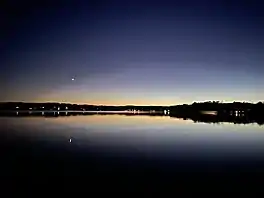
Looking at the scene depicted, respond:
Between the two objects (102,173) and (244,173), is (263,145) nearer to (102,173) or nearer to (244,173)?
(244,173)

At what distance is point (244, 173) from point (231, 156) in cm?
514

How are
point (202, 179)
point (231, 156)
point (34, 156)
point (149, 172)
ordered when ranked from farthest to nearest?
point (231, 156)
point (34, 156)
point (149, 172)
point (202, 179)

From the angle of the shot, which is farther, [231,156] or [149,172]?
[231,156]

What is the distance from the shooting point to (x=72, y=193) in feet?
33.3

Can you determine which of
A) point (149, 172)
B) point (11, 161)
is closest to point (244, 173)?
point (149, 172)

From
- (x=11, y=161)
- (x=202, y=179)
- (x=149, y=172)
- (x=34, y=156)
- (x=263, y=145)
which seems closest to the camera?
(x=202, y=179)

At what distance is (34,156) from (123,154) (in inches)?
160

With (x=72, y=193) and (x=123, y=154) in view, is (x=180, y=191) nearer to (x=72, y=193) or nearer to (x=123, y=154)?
(x=72, y=193)

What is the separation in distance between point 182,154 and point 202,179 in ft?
22.9

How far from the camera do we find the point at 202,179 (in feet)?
41.8

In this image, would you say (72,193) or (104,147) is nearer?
(72,193)

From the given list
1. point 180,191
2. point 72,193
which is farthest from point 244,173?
point 72,193

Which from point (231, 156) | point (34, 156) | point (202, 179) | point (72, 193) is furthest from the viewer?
point (231, 156)

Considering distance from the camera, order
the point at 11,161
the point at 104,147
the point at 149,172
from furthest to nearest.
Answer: the point at 104,147
the point at 11,161
the point at 149,172
